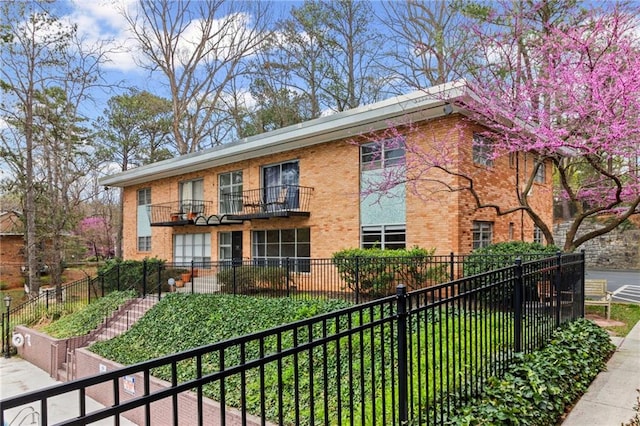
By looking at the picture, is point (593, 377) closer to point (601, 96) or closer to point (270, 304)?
point (601, 96)

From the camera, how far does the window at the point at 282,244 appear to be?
1511 centimetres

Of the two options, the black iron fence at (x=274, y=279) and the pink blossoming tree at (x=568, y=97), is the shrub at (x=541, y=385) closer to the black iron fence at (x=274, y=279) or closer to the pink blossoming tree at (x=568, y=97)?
the black iron fence at (x=274, y=279)

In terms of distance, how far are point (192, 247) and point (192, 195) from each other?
248cm

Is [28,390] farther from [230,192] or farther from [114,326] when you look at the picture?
[230,192]

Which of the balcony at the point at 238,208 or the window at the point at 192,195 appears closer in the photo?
the balcony at the point at 238,208

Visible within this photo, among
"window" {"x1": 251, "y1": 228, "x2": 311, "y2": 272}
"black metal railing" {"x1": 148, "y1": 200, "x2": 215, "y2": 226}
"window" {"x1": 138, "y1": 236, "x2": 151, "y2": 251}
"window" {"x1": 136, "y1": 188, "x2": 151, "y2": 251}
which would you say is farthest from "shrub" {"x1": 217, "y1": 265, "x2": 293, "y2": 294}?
"window" {"x1": 136, "y1": 188, "x2": 151, "y2": 251}

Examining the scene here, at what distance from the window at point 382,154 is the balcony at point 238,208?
7.84ft

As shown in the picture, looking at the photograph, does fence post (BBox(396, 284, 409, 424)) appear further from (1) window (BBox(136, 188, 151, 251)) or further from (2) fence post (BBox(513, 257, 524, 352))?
(1) window (BBox(136, 188, 151, 251))

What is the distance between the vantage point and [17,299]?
70.2 feet

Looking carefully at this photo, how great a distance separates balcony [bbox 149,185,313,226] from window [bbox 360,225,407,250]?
2.46 meters

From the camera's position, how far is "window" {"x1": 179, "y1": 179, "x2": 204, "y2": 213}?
64.0ft

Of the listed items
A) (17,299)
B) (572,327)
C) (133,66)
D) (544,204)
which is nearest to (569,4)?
(544,204)

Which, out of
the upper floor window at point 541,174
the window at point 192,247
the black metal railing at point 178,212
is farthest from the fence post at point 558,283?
the window at point 192,247

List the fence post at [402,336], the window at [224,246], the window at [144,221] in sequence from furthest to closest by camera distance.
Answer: the window at [144,221]
the window at [224,246]
the fence post at [402,336]
